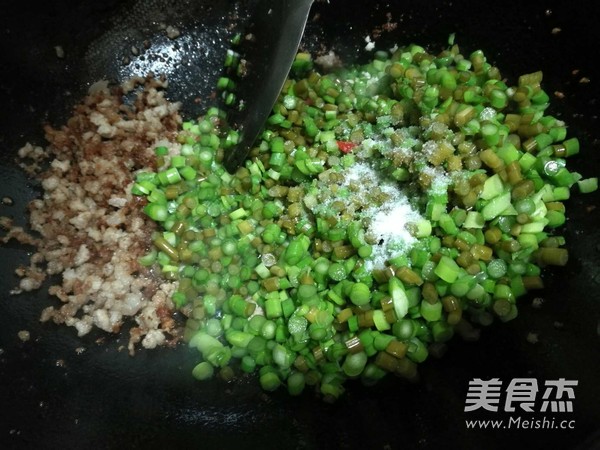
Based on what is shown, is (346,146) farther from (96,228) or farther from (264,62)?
(96,228)

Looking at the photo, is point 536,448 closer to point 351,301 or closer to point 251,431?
point 351,301

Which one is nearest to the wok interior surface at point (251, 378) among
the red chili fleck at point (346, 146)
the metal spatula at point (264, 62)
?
the metal spatula at point (264, 62)

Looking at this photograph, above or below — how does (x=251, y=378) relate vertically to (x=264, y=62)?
below

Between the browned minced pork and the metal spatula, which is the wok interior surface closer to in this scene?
the browned minced pork

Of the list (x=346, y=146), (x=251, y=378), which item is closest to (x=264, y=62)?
(x=346, y=146)

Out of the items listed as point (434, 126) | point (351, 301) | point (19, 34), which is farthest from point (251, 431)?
point (19, 34)

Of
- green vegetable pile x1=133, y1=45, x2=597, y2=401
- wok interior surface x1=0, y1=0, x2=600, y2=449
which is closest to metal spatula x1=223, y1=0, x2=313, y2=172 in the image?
green vegetable pile x1=133, y1=45, x2=597, y2=401
